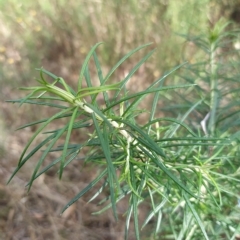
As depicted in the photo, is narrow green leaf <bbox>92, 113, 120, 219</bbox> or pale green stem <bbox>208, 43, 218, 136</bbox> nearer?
narrow green leaf <bbox>92, 113, 120, 219</bbox>

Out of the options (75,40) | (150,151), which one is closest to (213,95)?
(150,151)

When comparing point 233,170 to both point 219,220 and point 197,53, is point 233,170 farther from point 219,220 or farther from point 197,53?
point 197,53

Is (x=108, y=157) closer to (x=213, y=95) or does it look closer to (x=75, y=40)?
(x=213, y=95)

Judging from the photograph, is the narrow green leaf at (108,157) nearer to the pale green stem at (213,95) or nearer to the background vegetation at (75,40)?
the pale green stem at (213,95)

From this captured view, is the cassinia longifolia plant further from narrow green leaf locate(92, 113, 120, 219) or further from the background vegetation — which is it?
the background vegetation

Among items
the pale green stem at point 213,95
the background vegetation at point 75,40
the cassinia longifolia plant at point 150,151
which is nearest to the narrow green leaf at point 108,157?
the cassinia longifolia plant at point 150,151

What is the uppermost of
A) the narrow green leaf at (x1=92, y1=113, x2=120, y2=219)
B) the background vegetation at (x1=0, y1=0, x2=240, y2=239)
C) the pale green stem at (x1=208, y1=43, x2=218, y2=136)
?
the background vegetation at (x1=0, y1=0, x2=240, y2=239)

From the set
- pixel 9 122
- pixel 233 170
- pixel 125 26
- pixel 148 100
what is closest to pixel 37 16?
pixel 125 26

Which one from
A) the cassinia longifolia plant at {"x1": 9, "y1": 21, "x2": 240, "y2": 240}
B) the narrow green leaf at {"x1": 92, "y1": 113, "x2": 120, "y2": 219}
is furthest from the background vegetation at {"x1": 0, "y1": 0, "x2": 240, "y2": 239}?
the narrow green leaf at {"x1": 92, "y1": 113, "x2": 120, "y2": 219}
